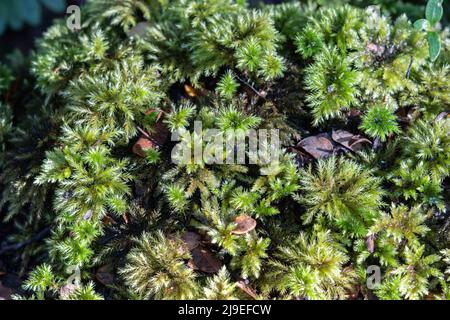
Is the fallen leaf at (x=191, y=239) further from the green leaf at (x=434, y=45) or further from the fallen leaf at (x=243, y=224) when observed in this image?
the green leaf at (x=434, y=45)

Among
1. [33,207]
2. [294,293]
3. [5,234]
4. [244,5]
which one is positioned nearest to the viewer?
[294,293]

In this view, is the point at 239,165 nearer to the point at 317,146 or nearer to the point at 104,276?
the point at 317,146

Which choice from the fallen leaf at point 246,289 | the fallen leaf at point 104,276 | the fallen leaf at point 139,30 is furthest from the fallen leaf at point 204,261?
the fallen leaf at point 139,30

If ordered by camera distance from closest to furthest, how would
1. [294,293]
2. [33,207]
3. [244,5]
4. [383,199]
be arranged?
[294,293] < [383,199] < [33,207] < [244,5]

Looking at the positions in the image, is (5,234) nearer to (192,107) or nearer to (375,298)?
(192,107)

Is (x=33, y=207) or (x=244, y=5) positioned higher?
(x=244, y=5)
